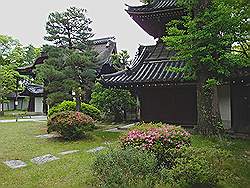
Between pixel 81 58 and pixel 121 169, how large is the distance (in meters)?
9.44

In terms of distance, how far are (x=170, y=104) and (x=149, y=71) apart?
2187mm

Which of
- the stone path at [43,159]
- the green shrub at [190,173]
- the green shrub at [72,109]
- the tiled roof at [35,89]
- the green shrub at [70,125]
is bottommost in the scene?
the stone path at [43,159]

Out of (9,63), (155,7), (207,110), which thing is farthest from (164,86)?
(9,63)

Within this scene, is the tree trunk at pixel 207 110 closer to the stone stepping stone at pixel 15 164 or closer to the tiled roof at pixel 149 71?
the tiled roof at pixel 149 71

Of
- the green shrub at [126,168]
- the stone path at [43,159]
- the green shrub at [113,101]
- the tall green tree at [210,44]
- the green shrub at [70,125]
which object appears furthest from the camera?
the green shrub at [113,101]

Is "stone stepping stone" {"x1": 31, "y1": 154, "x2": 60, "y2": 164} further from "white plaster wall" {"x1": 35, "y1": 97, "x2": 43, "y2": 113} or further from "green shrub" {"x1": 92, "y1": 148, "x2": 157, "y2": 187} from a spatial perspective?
"white plaster wall" {"x1": 35, "y1": 97, "x2": 43, "y2": 113}

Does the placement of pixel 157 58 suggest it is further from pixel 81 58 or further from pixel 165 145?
pixel 165 145

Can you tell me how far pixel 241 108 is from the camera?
1467cm

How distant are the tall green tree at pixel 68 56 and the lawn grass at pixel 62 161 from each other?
307 cm

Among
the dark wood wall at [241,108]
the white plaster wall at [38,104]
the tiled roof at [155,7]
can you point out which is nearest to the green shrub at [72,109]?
the tiled roof at [155,7]

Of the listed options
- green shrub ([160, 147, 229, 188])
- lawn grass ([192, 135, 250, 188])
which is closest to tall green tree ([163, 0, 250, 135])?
lawn grass ([192, 135, 250, 188])

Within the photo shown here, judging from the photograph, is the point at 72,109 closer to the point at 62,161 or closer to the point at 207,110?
the point at 62,161

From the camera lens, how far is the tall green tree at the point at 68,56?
48.9 ft

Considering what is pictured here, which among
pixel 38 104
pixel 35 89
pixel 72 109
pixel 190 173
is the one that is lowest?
pixel 190 173
